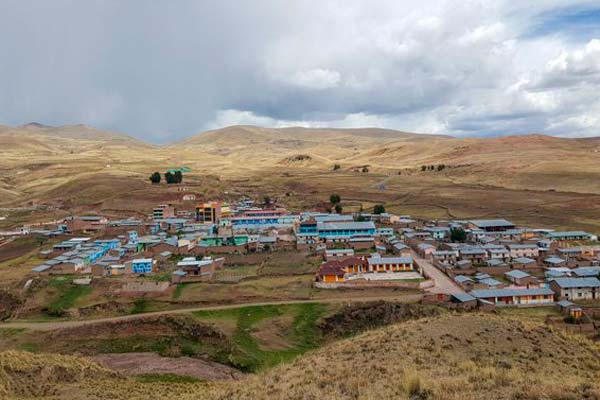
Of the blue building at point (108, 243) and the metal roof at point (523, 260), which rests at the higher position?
the blue building at point (108, 243)

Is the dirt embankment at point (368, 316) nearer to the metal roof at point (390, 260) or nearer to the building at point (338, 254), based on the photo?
the metal roof at point (390, 260)

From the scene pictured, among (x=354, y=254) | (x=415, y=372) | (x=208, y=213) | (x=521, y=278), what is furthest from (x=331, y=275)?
(x=208, y=213)

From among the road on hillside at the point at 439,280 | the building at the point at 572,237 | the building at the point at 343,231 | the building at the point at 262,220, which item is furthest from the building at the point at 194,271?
the building at the point at 572,237

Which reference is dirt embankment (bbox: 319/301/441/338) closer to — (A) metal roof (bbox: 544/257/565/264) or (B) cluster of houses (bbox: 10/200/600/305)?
(B) cluster of houses (bbox: 10/200/600/305)

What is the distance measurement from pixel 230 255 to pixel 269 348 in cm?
2026

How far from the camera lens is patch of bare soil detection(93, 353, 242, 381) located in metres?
24.9

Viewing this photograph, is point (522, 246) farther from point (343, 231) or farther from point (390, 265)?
point (343, 231)

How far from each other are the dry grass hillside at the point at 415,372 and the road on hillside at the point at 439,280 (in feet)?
56.3

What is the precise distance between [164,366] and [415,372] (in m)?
17.9

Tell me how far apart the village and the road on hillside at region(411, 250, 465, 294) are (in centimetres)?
9

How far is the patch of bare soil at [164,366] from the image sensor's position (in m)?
24.9

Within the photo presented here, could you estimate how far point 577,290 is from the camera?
33531 millimetres

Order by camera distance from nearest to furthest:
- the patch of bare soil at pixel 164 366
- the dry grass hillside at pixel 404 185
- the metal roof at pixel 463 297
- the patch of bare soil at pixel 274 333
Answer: the patch of bare soil at pixel 164 366 → the patch of bare soil at pixel 274 333 → the metal roof at pixel 463 297 → the dry grass hillside at pixel 404 185

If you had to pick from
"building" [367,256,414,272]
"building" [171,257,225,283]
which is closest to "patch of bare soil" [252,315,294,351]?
"building" [171,257,225,283]
